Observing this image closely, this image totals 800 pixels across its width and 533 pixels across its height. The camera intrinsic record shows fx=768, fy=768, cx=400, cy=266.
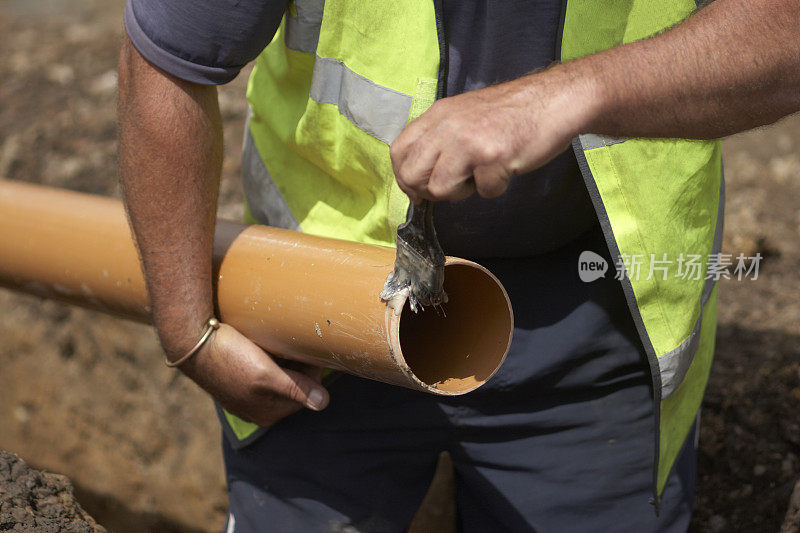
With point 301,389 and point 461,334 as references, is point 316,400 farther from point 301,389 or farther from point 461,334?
point 461,334

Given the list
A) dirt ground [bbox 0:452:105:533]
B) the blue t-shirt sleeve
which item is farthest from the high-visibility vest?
dirt ground [bbox 0:452:105:533]

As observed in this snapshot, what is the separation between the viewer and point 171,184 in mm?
1642

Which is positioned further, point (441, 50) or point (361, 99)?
point (361, 99)

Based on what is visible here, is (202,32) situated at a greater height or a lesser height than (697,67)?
lesser

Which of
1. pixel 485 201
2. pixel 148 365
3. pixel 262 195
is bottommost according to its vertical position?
pixel 148 365

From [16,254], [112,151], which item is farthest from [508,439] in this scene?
[112,151]

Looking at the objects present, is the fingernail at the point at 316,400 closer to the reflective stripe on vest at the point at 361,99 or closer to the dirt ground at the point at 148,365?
the reflective stripe on vest at the point at 361,99

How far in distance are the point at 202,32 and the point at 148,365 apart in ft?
8.65

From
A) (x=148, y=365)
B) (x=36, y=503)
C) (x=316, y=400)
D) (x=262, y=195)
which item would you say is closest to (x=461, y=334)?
(x=316, y=400)

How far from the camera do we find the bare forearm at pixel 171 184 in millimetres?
1580

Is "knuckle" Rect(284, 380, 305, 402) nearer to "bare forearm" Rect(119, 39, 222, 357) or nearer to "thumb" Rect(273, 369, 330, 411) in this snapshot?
"thumb" Rect(273, 369, 330, 411)

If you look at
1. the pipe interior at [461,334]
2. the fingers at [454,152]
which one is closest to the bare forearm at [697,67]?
the fingers at [454,152]

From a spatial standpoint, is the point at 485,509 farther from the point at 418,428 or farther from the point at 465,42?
the point at 465,42

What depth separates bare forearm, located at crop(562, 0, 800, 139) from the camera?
1182 mm
